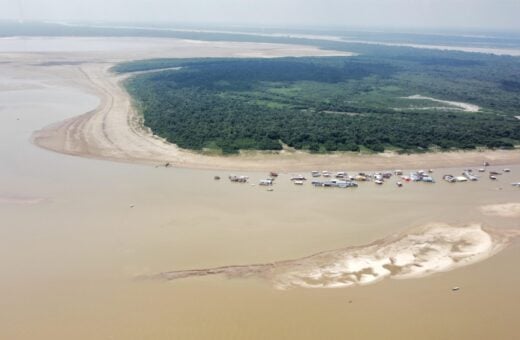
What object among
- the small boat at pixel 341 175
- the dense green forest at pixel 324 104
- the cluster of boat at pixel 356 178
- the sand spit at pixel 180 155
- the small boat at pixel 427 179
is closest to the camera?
the cluster of boat at pixel 356 178

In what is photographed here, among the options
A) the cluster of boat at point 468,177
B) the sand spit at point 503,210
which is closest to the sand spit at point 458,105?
the cluster of boat at point 468,177

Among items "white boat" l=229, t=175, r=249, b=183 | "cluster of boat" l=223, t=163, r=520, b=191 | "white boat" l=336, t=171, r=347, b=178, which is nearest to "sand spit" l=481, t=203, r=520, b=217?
"cluster of boat" l=223, t=163, r=520, b=191

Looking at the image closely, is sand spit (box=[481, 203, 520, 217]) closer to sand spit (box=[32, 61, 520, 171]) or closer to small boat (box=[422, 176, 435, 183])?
small boat (box=[422, 176, 435, 183])

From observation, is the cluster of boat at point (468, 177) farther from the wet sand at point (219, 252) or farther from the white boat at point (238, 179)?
the white boat at point (238, 179)

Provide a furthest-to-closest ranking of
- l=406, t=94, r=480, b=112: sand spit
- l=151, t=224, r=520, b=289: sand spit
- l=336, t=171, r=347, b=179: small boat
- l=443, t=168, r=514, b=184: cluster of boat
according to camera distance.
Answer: l=406, t=94, r=480, b=112: sand spit < l=443, t=168, r=514, b=184: cluster of boat < l=336, t=171, r=347, b=179: small boat < l=151, t=224, r=520, b=289: sand spit

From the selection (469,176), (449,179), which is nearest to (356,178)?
(449,179)

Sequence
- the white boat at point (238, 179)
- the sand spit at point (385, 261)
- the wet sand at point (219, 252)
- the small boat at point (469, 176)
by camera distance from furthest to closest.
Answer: the small boat at point (469, 176), the white boat at point (238, 179), the sand spit at point (385, 261), the wet sand at point (219, 252)

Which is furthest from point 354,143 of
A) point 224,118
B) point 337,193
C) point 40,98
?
point 40,98
